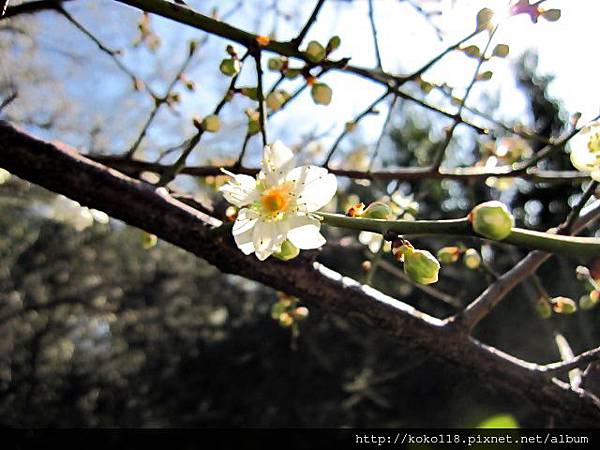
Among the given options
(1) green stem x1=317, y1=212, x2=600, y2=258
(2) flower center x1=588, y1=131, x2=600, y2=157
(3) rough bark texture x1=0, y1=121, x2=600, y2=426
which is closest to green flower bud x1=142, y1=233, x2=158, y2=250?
(3) rough bark texture x1=0, y1=121, x2=600, y2=426

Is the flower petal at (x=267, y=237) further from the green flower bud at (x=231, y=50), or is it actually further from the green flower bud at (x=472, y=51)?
the green flower bud at (x=472, y=51)

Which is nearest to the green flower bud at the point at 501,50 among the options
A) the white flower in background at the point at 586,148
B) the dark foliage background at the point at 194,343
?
the white flower in background at the point at 586,148

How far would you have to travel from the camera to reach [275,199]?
0.77m

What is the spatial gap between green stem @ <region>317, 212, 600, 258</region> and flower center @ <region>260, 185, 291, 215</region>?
0.50ft

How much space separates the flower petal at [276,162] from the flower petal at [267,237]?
8cm

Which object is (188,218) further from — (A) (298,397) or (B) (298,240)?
(A) (298,397)

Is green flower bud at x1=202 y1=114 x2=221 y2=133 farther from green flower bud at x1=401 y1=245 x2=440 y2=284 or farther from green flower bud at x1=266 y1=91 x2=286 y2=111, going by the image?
green flower bud at x1=401 y1=245 x2=440 y2=284

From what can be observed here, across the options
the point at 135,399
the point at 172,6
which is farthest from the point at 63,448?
the point at 172,6

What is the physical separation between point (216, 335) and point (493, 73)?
15.6 feet

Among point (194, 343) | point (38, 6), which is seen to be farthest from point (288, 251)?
point (194, 343)

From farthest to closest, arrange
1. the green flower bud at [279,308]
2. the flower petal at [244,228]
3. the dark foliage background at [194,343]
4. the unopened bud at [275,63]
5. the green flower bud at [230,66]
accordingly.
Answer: the dark foliage background at [194,343]
the green flower bud at [279,308]
the unopened bud at [275,63]
the green flower bud at [230,66]
the flower petal at [244,228]

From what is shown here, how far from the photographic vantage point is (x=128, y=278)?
5.21 metres

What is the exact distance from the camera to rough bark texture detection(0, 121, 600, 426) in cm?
84

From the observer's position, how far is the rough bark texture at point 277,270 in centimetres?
84
